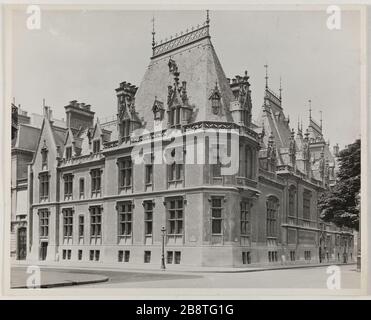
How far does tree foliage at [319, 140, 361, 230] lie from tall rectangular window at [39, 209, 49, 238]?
8.81 m

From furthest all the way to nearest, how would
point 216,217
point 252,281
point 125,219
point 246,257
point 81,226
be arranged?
point 125,219 → point 81,226 → point 216,217 → point 246,257 → point 252,281

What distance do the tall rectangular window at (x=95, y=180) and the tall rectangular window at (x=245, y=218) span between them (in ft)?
15.7

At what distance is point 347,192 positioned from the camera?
18531 millimetres

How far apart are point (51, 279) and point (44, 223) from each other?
2483 mm

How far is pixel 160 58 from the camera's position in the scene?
19.2 m

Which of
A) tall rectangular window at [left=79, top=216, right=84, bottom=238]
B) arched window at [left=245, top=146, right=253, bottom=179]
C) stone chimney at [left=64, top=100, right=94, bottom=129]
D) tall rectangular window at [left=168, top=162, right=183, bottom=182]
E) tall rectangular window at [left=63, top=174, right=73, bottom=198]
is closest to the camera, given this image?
stone chimney at [left=64, top=100, right=94, bottom=129]

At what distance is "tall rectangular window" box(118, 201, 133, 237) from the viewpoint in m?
20.2

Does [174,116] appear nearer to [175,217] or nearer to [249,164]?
[249,164]

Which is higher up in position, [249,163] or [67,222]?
[249,163]

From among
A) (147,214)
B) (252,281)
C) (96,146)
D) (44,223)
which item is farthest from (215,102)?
(44,223)

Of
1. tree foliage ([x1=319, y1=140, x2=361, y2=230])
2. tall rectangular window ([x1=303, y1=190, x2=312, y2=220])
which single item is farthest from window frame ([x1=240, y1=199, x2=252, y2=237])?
tree foliage ([x1=319, y1=140, x2=361, y2=230])

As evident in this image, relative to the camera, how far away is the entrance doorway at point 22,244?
722 inches

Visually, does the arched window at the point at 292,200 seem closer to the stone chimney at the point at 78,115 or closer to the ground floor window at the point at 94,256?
the ground floor window at the point at 94,256

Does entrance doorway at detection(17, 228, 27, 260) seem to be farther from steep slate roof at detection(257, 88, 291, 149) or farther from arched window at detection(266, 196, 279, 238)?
steep slate roof at detection(257, 88, 291, 149)
